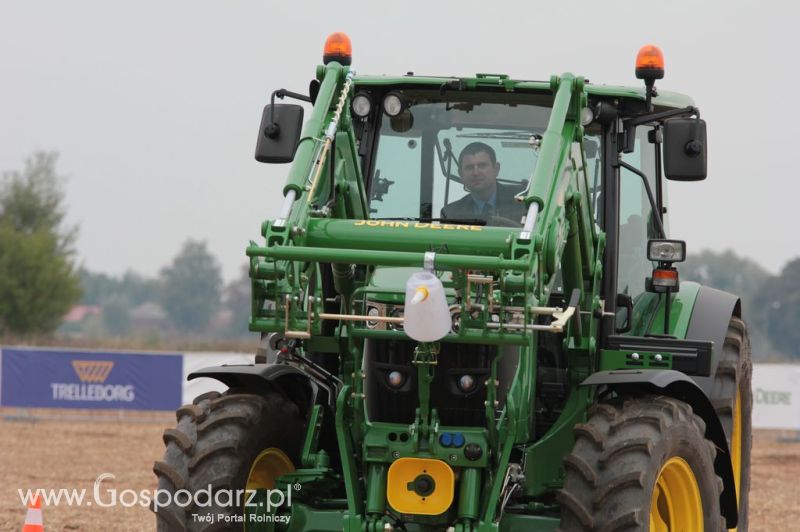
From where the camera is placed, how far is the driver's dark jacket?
7.75m

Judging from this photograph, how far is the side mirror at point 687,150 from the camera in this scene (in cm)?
763

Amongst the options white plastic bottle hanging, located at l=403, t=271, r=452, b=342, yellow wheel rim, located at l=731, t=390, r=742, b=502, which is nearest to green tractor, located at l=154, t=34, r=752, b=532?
white plastic bottle hanging, located at l=403, t=271, r=452, b=342

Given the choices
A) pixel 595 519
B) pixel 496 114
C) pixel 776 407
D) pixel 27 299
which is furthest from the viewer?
pixel 27 299

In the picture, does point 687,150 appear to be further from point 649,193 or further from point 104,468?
point 104,468

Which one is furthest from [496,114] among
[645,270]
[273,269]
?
[273,269]

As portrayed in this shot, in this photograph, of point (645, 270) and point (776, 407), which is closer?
→ point (645, 270)

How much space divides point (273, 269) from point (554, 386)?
2.11 metres

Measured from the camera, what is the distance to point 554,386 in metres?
7.86

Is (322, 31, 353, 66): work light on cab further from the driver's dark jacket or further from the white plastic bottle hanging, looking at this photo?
the white plastic bottle hanging

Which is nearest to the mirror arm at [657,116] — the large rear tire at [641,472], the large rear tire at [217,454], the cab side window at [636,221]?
the cab side window at [636,221]

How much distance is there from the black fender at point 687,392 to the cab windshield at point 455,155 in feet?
4.04

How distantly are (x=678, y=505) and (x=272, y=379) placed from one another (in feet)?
7.37

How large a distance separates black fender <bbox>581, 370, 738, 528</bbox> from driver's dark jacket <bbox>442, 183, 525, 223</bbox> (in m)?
1.05

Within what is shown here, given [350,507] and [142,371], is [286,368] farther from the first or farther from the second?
[142,371]
